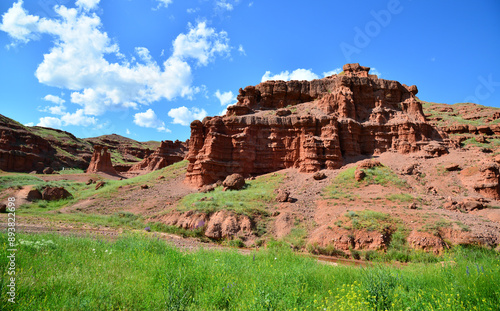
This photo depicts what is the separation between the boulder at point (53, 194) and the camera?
30.6 metres

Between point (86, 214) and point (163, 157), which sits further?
point (163, 157)

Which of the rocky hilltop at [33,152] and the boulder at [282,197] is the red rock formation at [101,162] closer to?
the rocky hilltop at [33,152]

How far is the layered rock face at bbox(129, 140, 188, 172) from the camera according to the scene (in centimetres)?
6167

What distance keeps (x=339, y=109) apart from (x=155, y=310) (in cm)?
3806

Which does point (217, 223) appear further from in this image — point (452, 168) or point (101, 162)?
point (101, 162)

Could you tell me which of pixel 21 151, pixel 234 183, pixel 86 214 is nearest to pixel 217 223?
pixel 234 183

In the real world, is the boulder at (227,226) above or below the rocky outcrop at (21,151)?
below

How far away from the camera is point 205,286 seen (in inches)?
232

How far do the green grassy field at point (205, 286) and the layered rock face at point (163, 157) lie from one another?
55236 millimetres

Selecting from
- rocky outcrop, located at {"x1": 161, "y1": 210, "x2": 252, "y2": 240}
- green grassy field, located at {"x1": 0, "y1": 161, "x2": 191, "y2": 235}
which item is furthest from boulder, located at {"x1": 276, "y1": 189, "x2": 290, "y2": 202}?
green grassy field, located at {"x1": 0, "y1": 161, "x2": 191, "y2": 235}

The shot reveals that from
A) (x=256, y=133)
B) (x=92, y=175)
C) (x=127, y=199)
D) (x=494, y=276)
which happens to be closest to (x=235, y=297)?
(x=494, y=276)

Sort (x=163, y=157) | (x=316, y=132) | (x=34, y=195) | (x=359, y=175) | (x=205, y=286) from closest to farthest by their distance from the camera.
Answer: (x=205, y=286) < (x=359, y=175) < (x=34, y=195) < (x=316, y=132) < (x=163, y=157)

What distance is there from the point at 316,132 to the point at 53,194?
114ft

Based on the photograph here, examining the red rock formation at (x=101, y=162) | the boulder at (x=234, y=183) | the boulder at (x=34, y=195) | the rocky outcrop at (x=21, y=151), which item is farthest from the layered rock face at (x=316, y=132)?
the rocky outcrop at (x=21, y=151)
